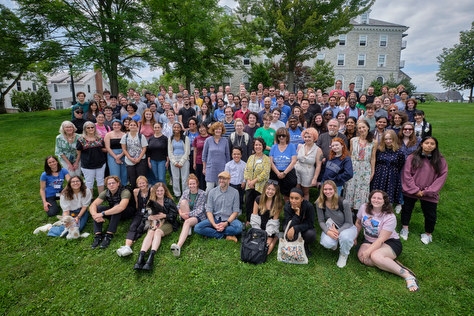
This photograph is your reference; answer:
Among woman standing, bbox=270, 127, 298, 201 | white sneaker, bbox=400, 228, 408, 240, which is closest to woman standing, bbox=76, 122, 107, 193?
woman standing, bbox=270, 127, 298, 201

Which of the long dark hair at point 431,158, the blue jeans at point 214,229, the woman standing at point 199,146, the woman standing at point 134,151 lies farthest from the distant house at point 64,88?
the long dark hair at point 431,158

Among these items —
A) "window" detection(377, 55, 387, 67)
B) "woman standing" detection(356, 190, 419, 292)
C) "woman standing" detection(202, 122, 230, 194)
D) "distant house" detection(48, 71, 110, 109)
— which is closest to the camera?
"woman standing" detection(356, 190, 419, 292)

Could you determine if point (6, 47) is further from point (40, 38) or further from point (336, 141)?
point (336, 141)

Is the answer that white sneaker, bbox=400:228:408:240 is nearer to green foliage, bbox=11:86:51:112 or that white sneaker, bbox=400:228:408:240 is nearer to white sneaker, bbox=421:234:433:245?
white sneaker, bbox=421:234:433:245

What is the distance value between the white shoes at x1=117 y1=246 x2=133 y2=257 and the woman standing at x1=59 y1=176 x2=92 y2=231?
55.8 inches

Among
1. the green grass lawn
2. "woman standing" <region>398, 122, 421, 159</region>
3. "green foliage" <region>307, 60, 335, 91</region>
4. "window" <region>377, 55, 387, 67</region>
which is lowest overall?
the green grass lawn

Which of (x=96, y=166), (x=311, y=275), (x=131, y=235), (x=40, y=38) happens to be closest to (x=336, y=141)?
(x=311, y=275)

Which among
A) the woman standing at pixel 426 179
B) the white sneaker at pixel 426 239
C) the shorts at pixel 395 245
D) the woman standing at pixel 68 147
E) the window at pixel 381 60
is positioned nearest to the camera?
the shorts at pixel 395 245

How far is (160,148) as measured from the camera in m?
5.89

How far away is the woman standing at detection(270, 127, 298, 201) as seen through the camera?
16.6ft

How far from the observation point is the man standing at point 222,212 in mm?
4777

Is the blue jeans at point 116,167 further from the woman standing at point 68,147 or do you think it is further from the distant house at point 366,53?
the distant house at point 366,53

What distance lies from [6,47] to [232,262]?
64.5 ft

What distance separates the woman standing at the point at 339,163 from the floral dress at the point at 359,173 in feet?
1.25
